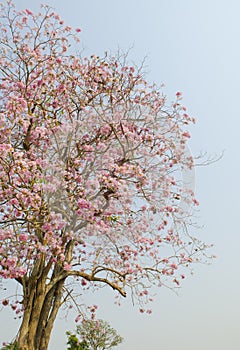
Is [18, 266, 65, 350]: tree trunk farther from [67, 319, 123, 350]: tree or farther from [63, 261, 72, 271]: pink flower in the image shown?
[67, 319, 123, 350]: tree

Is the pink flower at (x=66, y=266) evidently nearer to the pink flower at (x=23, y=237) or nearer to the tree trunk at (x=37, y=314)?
the tree trunk at (x=37, y=314)

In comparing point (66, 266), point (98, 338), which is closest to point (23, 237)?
point (66, 266)

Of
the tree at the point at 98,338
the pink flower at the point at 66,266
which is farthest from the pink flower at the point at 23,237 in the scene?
the tree at the point at 98,338

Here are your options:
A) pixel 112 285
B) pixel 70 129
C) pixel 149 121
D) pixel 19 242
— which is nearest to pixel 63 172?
pixel 70 129

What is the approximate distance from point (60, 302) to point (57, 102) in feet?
8.82

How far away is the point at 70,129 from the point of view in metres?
4.98

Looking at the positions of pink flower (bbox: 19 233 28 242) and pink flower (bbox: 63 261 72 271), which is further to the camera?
pink flower (bbox: 63 261 72 271)

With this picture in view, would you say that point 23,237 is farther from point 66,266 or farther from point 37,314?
point 37,314

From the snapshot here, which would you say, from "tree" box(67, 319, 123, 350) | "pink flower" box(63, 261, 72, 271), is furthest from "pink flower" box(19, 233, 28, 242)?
"tree" box(67, 319, 123, 350)

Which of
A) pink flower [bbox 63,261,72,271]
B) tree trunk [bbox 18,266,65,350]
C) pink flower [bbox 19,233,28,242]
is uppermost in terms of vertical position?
pink flower [bbox 19,233,28,242]

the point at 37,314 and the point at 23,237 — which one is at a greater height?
the point at 23,237

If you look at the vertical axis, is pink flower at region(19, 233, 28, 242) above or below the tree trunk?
above

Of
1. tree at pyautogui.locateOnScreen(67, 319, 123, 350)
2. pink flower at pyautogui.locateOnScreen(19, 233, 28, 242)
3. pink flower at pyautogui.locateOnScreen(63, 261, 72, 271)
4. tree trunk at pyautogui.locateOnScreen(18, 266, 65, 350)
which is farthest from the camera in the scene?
tree at pyautogui.locateOnScreen(67, 319, 123, 350)

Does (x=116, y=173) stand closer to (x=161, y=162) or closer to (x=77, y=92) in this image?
(x=161, y=162)
